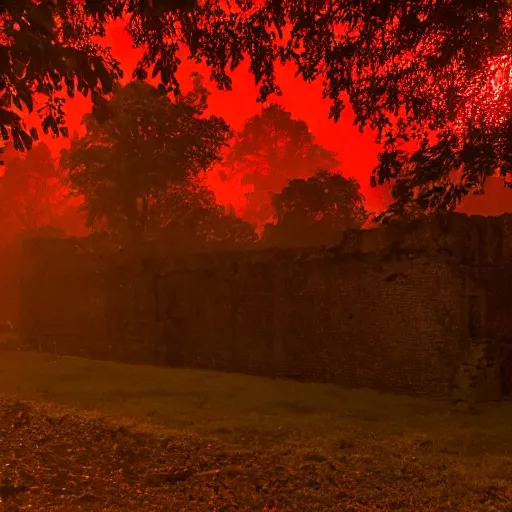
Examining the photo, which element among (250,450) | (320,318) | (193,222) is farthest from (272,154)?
(250,450)

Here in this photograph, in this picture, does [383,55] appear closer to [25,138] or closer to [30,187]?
[25,138]

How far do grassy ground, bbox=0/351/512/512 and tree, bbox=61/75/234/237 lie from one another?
54.3 ft

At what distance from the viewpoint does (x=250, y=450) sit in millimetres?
7230

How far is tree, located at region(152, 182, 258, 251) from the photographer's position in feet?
89.5

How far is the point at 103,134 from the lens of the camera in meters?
27.7

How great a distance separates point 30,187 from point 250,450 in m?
47.6

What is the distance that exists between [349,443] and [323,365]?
537 centimetres

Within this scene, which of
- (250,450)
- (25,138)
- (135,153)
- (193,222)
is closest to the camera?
(25,138)

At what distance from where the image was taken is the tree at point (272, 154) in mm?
45125

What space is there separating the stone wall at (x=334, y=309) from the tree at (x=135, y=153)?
941 cm

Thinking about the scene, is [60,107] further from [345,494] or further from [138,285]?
[138,285]

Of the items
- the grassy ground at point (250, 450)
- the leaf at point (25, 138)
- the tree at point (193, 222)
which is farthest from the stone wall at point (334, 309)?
the tree at point (193, 222)

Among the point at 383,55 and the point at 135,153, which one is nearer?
the point at 383,55

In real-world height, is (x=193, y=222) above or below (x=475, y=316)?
above
